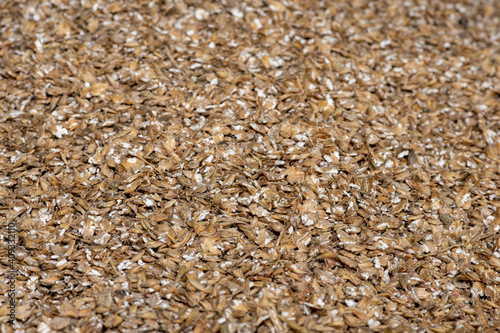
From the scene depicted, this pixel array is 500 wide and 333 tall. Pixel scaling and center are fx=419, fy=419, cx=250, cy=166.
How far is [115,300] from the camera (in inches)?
72.1

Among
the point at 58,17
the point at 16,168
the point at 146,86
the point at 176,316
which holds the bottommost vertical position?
the point at 176,316

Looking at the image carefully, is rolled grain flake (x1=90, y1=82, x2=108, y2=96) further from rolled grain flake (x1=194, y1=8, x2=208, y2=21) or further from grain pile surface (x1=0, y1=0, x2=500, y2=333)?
rolled grain flake (x1=194, y1=8, x2=208, y2=21)

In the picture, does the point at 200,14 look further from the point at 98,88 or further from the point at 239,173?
the point at 239,173

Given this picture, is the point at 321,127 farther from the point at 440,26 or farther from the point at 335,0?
the point at 440,26

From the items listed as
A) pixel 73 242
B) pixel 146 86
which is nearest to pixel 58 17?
pixel 146 86

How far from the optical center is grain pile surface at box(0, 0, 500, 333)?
187 centimetres

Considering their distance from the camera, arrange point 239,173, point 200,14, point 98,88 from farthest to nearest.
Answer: point 200,14 → point 98,88 → point 239,173

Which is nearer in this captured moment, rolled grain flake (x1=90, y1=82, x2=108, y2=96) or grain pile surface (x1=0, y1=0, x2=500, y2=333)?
grain pile surface (x1=0, y1=0, x2=500, y2=333)

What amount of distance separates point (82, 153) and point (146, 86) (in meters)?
0.55

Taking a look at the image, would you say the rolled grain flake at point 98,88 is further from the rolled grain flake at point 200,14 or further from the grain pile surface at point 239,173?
the rolled grain flake at point 200,14

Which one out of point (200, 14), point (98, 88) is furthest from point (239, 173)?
point (200, 14)

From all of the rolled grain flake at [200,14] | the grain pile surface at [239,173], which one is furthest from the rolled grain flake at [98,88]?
the rolled grain flake at [200,14]

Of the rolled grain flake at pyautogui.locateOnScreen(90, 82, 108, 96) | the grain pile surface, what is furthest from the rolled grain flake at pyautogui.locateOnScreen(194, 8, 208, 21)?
the rolled grain flake at pyautogui.locateOnScreen(90, 82, 108, 96)

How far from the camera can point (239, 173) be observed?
219 cm
